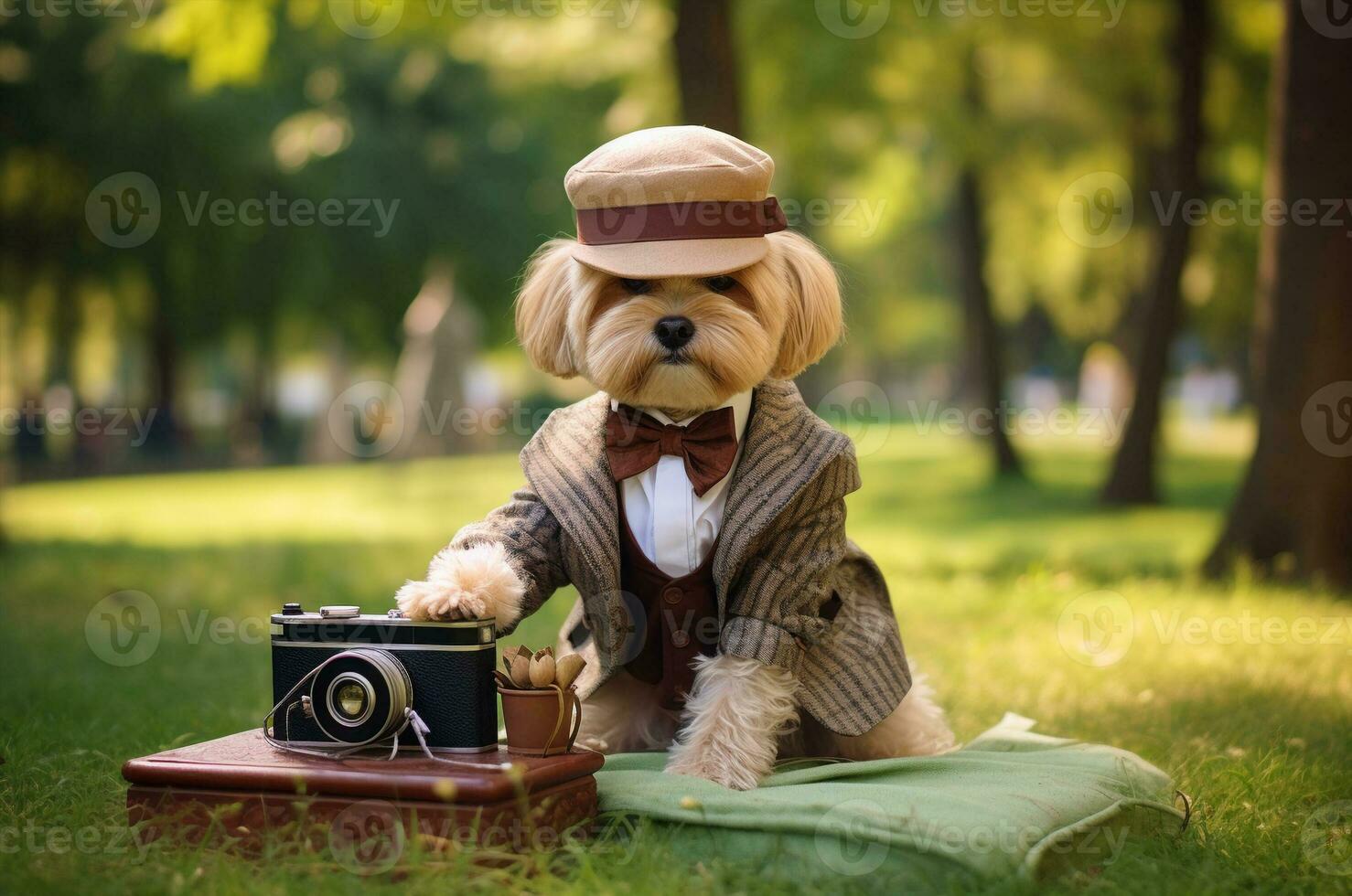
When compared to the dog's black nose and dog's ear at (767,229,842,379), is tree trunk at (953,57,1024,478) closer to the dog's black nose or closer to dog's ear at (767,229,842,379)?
dog's ear at (767,229,842,379)

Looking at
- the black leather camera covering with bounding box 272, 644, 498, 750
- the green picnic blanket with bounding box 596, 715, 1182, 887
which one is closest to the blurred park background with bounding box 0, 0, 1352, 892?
the green picnic blanket with bounding box 596, 715, 1182, 887

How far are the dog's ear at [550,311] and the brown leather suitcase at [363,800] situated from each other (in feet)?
3.49

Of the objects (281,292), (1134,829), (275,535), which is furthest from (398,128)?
(1134,829)

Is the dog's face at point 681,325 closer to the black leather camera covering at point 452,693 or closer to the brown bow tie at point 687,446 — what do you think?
the brown bow tie at point 687,446

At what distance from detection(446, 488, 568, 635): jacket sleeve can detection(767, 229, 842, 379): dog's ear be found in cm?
77

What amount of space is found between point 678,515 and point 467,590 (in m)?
0.60

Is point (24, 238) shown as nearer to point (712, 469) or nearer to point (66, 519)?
point (66, 519)

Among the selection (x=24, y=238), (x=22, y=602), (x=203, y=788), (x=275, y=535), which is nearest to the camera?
(x=203, y=788)

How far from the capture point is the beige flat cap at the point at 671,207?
3.34m

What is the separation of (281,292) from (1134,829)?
23.0 m

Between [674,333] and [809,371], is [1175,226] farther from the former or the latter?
[674,333]

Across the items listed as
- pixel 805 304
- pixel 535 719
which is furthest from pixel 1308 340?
pixel 535 719

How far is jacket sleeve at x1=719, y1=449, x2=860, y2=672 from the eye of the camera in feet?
11.3

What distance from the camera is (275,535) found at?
12.0 meters
